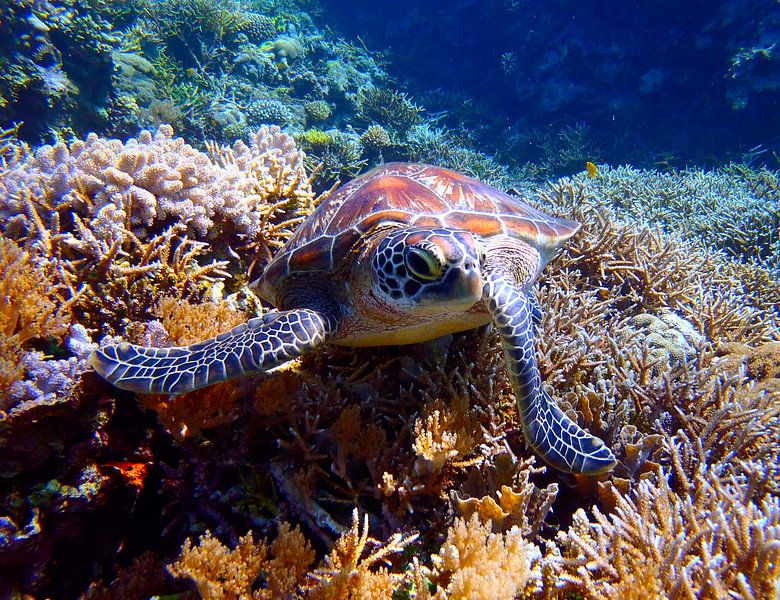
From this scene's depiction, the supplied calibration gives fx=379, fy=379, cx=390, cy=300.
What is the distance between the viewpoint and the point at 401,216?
2414 mm

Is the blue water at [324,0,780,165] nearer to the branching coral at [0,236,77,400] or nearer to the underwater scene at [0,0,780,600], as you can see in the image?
the underwater scene at [0,0,780,600]

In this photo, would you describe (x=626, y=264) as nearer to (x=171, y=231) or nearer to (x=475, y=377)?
(x=475, y=377)

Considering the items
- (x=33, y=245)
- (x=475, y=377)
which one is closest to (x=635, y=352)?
(x=475, y=377)

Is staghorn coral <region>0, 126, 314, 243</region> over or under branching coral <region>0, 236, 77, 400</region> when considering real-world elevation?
over

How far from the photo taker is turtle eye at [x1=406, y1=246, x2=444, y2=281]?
1806 mm

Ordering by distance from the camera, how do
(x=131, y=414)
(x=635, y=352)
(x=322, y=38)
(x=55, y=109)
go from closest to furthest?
(x=131, y=414) → (x=635, y=352) → (x=55, y=109) → (x=322, y=38)

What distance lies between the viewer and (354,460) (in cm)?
199

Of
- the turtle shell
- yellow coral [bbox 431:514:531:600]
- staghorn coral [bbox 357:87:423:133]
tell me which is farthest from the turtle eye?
staghorn coral [bbox 357:87:423:133]

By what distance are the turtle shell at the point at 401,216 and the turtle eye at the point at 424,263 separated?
57cm

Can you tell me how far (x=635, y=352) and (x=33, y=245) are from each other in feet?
13.1

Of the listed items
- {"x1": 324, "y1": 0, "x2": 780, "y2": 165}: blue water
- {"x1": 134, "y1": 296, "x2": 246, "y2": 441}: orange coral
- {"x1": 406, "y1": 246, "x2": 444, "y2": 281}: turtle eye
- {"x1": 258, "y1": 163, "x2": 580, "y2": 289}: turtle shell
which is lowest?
{"x1": 134, "y1": 296, "x2": 246, "y2": 441}: orange coral

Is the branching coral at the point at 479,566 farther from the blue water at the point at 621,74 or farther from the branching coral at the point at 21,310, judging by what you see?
the blue water at the point at 621,74

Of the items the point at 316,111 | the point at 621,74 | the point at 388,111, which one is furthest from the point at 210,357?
the point at 621,74

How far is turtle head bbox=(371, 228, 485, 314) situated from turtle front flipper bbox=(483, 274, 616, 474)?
18 centimetres
